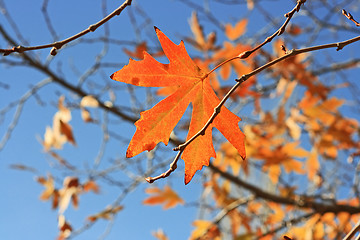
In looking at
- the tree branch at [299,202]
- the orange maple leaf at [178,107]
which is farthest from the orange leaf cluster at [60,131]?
the orange maple leaf at [178,107]

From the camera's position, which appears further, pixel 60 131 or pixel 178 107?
pixel 60 131

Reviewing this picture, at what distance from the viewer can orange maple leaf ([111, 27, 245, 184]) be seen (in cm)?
56

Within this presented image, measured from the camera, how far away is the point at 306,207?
186cm

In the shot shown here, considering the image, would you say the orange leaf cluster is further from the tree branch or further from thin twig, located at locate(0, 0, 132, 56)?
thin twig, located at locate(0, 0, 132, 56)

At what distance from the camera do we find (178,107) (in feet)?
1.98

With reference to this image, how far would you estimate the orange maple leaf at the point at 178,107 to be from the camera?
562 mm

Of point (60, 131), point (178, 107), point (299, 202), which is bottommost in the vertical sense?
point (178, 107)

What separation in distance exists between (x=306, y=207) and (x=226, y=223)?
5.33ft

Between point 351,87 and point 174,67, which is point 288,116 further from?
point 174,67

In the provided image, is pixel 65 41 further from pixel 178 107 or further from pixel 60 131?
pixel 60 131

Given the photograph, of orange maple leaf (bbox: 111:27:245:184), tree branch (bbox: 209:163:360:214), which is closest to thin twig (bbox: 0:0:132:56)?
orange maple leaf (bbox: 111:27:245:184)

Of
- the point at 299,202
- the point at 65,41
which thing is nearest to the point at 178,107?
the point at 65,41

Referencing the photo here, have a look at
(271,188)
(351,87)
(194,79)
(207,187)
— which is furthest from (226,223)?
(194,79)

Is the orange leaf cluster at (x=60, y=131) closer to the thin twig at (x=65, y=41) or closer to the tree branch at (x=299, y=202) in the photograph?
the tree branch at (x=299, y=202)
